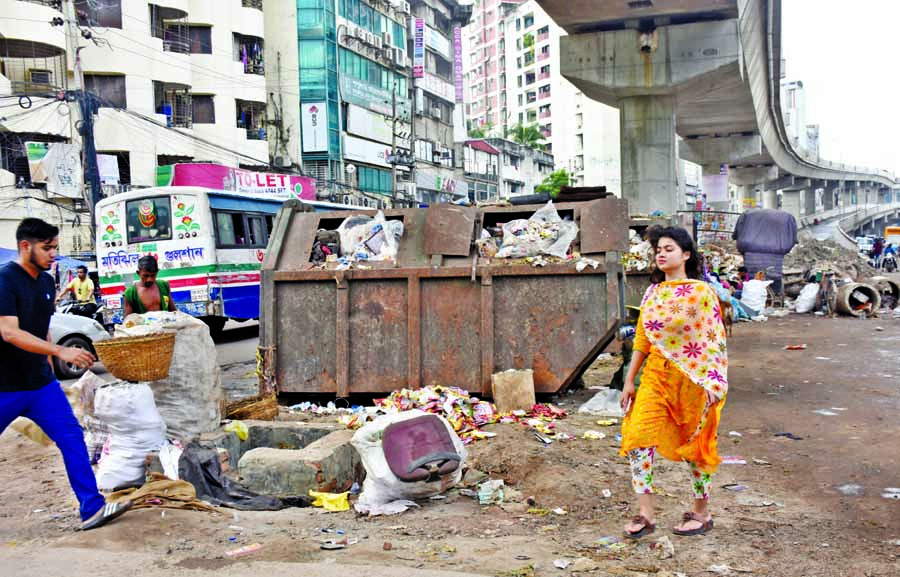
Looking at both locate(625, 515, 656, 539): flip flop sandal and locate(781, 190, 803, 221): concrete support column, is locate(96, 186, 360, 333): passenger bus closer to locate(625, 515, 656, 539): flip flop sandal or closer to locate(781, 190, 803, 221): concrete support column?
locate(625, 515, 656, 539): flip flop sandal

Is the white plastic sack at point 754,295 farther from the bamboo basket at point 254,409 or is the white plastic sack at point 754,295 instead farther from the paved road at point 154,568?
the paved road at point 154,568

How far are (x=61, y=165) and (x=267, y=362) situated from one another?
2240cm

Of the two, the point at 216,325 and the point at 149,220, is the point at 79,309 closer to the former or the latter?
the point at 149,220

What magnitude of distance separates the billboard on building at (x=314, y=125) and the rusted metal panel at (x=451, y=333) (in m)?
30.9

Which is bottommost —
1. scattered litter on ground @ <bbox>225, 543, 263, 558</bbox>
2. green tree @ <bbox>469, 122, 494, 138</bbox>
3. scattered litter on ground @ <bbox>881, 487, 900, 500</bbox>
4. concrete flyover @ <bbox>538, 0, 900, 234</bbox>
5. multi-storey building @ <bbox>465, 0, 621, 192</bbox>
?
scattered litter on ground @ <bbox>881, 487, 900, 500</bbox>

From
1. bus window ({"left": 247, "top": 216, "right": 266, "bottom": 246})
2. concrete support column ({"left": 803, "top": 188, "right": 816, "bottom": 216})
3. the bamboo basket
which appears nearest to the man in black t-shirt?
the bamboo basket

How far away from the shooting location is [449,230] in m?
6.96

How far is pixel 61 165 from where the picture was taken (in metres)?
25.6

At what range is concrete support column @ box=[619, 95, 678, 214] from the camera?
72.4 ft

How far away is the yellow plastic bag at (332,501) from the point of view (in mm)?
4484

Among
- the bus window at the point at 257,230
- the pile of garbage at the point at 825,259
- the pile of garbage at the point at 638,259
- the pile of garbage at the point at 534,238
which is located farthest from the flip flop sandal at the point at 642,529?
the pile of garbage at the point at 825,259

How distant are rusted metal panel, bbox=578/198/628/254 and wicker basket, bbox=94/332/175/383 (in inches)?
140

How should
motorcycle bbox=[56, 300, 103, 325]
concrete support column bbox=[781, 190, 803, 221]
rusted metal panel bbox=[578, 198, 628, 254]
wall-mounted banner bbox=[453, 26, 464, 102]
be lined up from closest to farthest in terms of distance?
rusted metal panel bbox=[578, 198, 628, 254] < motorcycle bbox=[56, 300, 103, 325] < wall-mounted banner bbox=[453, 26, 464, 102] < concrete support column bbox=[781, 190, 803, 221]

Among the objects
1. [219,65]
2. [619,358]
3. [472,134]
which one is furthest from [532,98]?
[619,358]
